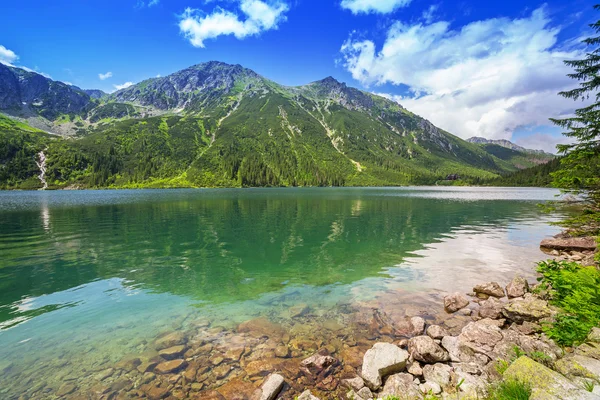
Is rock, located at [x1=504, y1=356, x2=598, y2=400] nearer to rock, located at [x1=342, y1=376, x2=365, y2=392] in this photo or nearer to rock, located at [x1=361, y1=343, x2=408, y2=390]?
rock, located at [x1=361, y1=343, x2=408, y2=390]

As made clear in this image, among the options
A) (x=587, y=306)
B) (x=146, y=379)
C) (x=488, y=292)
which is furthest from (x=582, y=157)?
(x=146, y=379)

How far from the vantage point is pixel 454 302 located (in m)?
18.0

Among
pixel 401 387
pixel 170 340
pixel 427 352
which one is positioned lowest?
pixel 170 340

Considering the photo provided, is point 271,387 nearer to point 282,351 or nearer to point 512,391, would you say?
point 282,351

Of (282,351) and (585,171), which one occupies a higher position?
(585,171)

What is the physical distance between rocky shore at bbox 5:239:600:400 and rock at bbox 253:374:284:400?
38 mm

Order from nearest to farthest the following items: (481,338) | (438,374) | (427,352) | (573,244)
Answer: (438,374), (427,352), (481,338), (573,244)

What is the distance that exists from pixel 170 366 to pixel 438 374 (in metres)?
11.1

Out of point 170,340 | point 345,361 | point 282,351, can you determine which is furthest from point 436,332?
point 170,340

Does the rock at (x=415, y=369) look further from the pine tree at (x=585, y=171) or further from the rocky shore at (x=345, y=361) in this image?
the pine tree at (x=585, y=171)

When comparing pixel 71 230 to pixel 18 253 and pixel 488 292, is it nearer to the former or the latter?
pixel 18 253

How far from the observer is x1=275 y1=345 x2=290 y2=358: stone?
42.5 ft

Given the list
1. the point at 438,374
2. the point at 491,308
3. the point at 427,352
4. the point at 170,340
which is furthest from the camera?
the point at 491,308

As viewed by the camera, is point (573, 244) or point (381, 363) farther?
point (573, 244)
